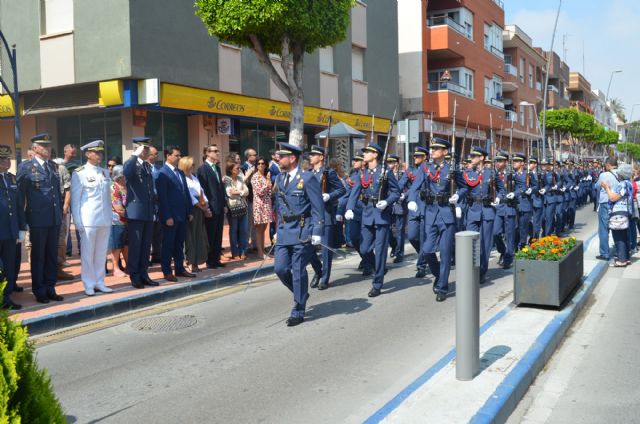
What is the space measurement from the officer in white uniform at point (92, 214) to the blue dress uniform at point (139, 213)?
0.32m

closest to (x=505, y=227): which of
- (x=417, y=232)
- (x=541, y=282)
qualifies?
(x=417, y=232)

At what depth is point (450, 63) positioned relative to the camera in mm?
34188

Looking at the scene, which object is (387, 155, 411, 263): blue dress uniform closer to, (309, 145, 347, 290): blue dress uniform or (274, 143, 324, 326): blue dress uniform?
(309, 145, 347, 290): blue dress uniform

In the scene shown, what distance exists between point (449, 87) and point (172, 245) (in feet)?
81.7

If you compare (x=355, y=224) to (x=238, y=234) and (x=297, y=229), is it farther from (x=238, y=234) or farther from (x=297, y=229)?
(x=297, y=229)

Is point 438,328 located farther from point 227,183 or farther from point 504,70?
point 504,70

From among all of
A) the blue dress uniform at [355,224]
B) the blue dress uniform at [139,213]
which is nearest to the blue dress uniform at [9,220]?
the blue dress uniform at [139,213]

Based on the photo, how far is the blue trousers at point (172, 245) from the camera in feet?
31.2

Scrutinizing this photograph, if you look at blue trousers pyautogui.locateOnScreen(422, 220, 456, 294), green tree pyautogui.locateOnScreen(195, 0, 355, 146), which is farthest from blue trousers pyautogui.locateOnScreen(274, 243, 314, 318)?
green tree pyautogui.locateOnScreen(195, 0, 355, 146)

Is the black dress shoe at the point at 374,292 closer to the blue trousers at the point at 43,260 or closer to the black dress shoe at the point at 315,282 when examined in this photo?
the black dress shoe at the point at 315,282

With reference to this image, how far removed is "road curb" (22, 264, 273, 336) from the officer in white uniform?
0.67m

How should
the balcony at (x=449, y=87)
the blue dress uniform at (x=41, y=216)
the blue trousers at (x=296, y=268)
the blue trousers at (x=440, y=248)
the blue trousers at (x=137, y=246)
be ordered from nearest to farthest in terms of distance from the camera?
the blue trousers at (x=296, y=268) < the blue dress uniform at (x=41, y=216) < the blue trousers at (x=440, y=248) < the blue trousers at (x=137, y=246) < the balcony at (x=449, y=87)

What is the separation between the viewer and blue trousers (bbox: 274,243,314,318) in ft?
23.0

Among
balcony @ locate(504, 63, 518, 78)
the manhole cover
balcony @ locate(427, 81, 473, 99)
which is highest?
balcony @ locate(504, 63, 518, 78)
